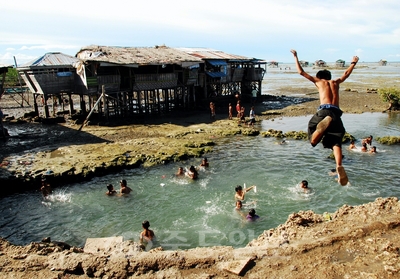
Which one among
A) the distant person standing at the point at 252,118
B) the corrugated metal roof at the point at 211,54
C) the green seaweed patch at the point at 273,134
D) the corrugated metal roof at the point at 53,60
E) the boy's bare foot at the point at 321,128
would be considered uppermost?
the corrugated metal roof at the point at 211,54

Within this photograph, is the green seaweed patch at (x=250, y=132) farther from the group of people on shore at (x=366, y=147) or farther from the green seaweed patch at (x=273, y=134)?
the group of people on shore at (x=366, y=147)

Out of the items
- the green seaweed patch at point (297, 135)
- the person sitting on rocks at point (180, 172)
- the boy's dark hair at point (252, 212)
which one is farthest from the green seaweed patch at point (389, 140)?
the boy's dark hair at point (252, 212)

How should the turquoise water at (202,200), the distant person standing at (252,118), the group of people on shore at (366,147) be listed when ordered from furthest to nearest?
the distant person standing at (252,118) → the group of people on shore at (366,147) → the turquoise water at (202,200)

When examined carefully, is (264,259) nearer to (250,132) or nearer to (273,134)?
(273,134)

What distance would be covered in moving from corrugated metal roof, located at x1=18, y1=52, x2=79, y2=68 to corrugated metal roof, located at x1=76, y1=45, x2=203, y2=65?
1110 mm

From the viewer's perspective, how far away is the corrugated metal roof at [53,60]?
1011 inches

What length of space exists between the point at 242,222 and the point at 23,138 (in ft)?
60.3

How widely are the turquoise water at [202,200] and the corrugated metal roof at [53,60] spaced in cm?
1507

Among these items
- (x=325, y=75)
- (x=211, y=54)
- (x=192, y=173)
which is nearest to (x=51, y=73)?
(x=192, y=173)

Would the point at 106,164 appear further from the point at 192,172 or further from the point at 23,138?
the point at 23,138

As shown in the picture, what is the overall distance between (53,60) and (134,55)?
690 cm

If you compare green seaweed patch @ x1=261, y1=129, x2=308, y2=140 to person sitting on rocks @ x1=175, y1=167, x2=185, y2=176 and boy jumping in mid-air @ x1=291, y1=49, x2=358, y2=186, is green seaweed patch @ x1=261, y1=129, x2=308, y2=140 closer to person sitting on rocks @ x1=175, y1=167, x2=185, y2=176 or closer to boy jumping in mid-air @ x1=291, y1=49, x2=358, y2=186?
person sitting on rocks @ x1=175, y1=167, x2=185, y2=176

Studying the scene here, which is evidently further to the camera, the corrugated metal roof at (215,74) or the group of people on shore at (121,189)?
the corrugated metal roof at (215,74)

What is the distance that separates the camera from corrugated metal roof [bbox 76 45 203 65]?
26.9 m
